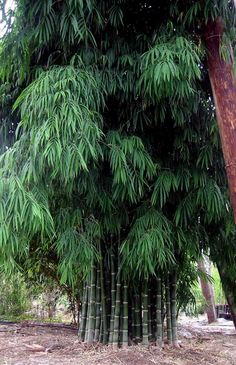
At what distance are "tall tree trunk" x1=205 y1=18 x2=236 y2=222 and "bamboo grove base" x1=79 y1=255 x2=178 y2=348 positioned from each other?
123 centimetres

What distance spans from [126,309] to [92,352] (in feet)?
1.30

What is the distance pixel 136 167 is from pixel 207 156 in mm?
516

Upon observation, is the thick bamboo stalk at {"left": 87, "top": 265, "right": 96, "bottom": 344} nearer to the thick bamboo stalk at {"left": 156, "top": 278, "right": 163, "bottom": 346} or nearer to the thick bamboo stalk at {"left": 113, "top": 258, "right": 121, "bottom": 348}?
the thick bamboo stalk at {"left": 113, "top": 258, "right": 121, "bottom": 348}

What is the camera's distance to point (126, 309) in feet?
9.93

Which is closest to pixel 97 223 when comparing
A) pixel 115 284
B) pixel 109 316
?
pixel 115 284

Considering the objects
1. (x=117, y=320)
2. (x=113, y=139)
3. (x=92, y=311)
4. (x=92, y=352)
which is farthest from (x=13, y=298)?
(x=113, y=139)

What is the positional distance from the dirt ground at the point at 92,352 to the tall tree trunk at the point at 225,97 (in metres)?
1.42

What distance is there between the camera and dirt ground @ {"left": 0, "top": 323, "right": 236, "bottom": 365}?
A: 9.12 feet

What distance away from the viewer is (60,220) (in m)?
2.54

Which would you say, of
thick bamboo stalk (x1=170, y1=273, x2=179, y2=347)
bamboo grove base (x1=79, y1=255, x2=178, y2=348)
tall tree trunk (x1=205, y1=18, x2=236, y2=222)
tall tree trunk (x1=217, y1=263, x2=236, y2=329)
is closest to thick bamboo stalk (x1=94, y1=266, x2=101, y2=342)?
bamboo grove base (x1=79, y1=255, x2=178, y2=348)

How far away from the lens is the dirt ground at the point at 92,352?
2781 millimetres

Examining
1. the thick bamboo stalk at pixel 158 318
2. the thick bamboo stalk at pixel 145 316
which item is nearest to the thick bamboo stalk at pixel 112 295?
the thick bamboo stalk at pixel 145 316

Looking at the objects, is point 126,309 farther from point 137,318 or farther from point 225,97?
point 225,97

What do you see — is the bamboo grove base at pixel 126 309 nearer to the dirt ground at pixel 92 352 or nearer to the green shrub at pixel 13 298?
the dirt ground at pixel 92 352
